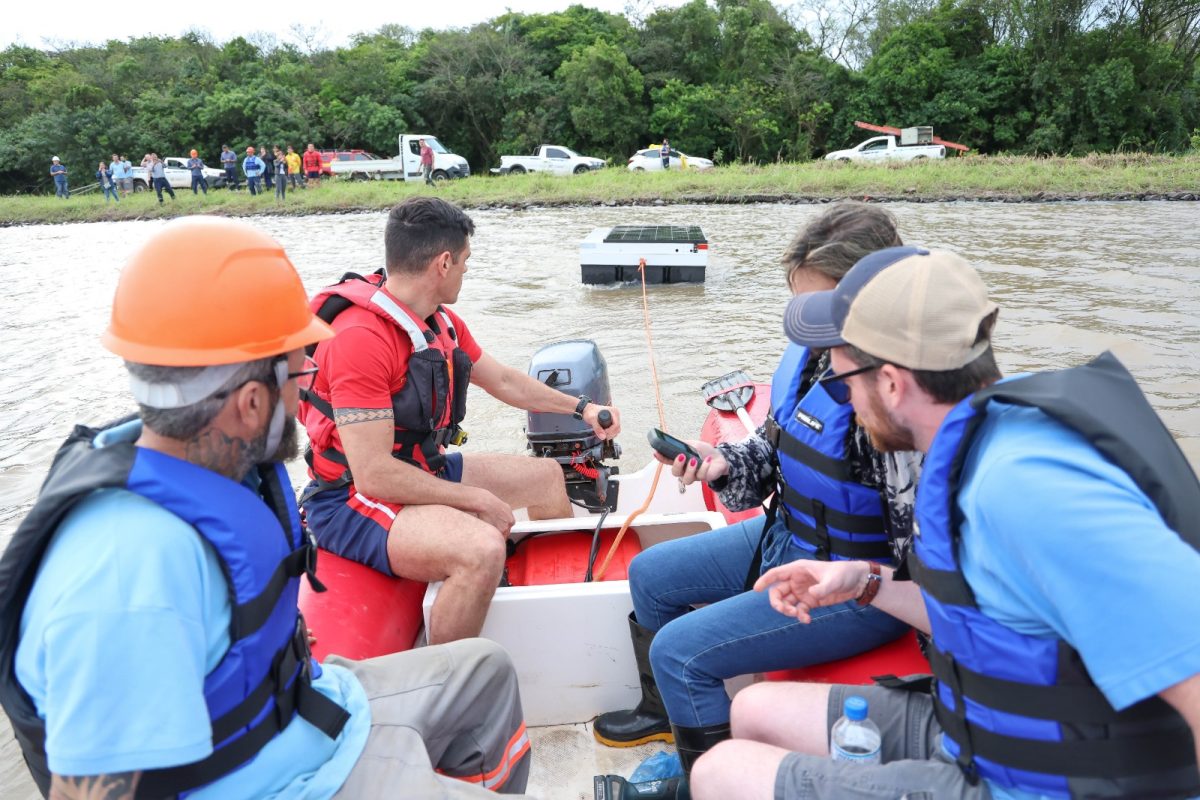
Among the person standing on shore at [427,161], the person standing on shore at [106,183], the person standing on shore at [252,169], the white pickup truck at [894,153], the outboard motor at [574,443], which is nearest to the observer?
the outboard motor at [574,443]

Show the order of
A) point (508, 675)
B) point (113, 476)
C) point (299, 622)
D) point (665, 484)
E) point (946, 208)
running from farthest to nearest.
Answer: point (946, 208) → point (665, 484) → point (508, 675) → point (299, 622) → point (113, 476)

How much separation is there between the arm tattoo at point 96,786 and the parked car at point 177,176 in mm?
28232

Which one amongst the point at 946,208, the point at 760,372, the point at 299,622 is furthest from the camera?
the point at 946,208

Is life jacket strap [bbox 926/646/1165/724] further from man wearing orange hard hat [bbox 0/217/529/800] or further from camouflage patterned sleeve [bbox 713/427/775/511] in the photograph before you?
camouflage patterned sleeve [bbox 713/427/775/511]

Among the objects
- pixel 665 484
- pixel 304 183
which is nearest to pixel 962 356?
pixel 665 484

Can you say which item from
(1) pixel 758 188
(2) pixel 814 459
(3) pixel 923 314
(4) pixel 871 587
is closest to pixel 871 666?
(4) pixel 871 587

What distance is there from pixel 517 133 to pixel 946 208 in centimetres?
1990

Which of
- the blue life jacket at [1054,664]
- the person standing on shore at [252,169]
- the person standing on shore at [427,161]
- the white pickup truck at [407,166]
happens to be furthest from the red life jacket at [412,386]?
the white pickup truck at [407,166]

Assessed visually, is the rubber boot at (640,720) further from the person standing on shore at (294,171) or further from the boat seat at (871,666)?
the person standing on shore at (294,171)

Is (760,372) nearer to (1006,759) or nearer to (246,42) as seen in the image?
(1006,759)

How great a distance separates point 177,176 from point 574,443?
89.7 ft

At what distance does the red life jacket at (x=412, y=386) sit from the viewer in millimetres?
2432

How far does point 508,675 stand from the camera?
6.14 ft

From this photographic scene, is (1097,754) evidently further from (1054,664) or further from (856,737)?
(856,737)
